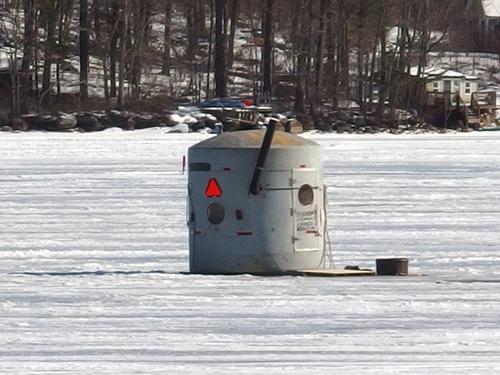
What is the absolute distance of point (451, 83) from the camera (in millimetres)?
67188

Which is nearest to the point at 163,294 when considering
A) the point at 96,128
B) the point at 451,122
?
the point at 96,128

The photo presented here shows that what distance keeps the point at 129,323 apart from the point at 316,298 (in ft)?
6.01

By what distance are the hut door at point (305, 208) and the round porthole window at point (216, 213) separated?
671mm

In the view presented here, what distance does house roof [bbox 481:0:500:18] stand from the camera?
295 ft

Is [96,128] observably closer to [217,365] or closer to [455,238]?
[455,238]

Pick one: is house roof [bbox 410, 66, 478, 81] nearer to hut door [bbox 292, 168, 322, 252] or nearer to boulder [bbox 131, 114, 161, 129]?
boulder [bbox 131, 114, 161, 129]

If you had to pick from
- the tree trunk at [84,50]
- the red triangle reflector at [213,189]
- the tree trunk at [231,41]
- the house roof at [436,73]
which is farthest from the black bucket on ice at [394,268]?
the tree trunk at [231,41]

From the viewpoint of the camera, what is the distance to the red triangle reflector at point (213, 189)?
41.6ft

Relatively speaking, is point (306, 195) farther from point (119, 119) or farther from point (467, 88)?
point (467, 88)

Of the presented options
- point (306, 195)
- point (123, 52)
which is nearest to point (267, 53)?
point (123, 52)

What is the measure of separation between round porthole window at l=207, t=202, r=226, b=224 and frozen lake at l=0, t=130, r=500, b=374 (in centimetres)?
65

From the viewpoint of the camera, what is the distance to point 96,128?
46.3m

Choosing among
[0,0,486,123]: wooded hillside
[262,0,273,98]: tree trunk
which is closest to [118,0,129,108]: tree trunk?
[0,0,486,123]: wooded hillside

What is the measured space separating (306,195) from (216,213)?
864 millimetres
